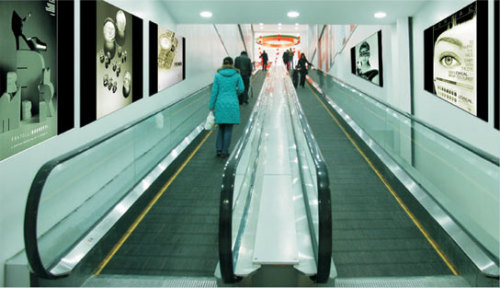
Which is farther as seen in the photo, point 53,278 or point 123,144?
point 123,144

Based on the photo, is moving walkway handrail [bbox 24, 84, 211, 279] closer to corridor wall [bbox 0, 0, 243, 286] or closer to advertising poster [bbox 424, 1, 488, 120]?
corridor wall [bbox 0, 0, 243, 286]

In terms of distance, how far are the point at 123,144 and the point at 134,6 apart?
2866mm

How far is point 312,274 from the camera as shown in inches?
118

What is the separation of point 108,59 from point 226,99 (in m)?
1.99

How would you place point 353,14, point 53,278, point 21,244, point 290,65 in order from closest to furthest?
point 53,278
point 21,244
point 353,14
point 290,65

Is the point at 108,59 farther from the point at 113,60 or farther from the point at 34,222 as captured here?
the point at 34,222


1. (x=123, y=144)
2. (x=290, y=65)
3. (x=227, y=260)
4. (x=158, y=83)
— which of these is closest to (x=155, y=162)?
(x=123, y=144)

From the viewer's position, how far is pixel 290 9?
9.10m

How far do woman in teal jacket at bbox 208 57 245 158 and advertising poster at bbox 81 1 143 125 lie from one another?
1.29 meters

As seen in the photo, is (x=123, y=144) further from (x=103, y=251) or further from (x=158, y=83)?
(x=158, y=83)

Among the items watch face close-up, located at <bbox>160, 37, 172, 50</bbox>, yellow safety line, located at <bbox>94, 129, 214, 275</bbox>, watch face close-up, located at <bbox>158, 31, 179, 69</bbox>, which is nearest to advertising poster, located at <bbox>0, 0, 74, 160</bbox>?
yellow safety line, located at <bbox>94, 129, 214, 275</bbox>

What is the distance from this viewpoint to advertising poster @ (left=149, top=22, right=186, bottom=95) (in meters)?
7.75

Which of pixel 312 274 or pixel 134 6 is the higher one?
pixel 134 6

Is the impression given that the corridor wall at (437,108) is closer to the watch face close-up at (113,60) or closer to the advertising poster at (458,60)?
the advertising poster at (458,60)
